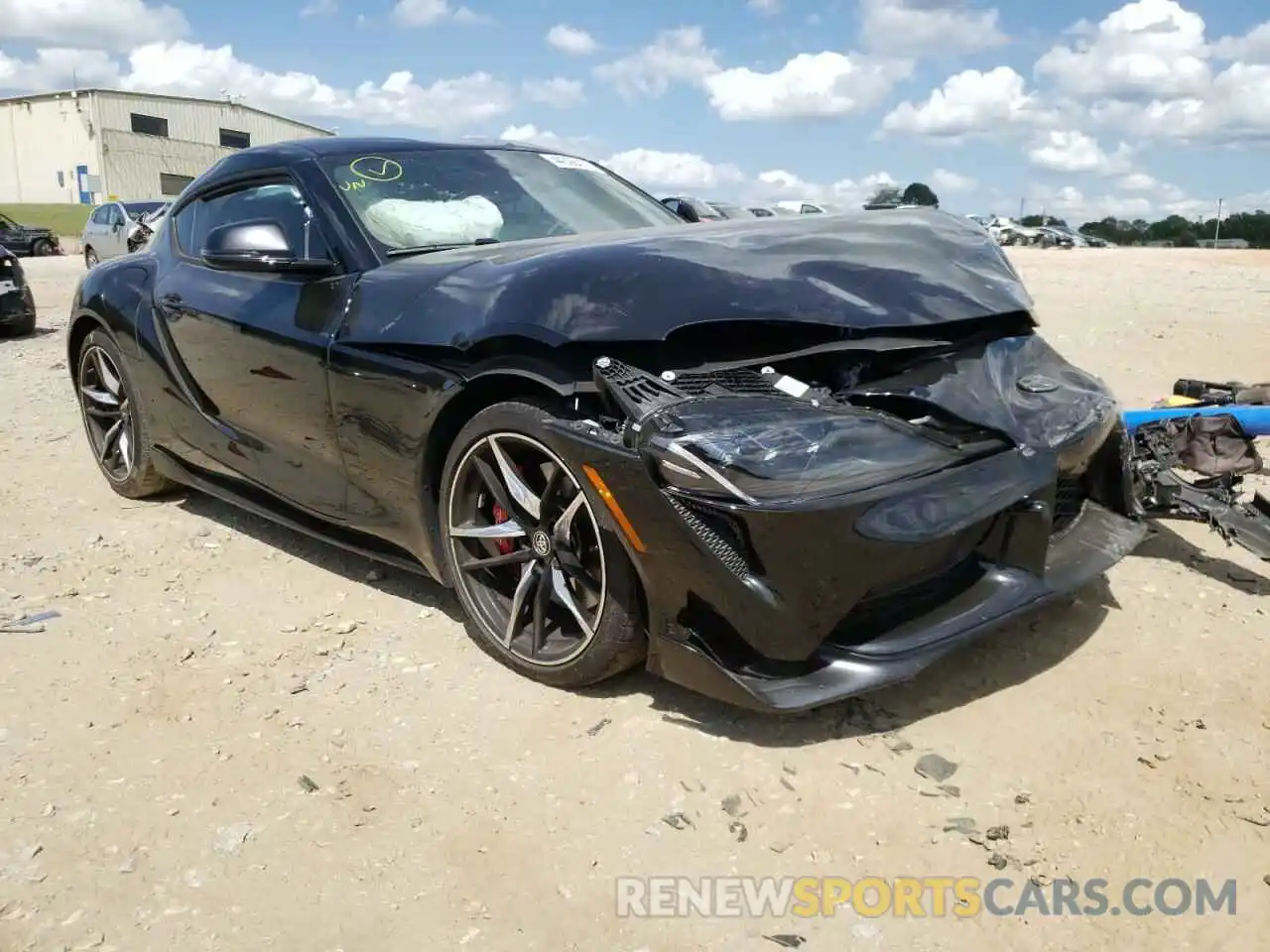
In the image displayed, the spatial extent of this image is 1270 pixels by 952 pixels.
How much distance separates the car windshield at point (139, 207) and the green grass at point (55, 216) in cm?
2330

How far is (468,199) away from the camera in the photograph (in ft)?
12.5

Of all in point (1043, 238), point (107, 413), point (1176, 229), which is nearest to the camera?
point (107, 413)

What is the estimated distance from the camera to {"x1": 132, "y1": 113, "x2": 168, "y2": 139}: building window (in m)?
58.5

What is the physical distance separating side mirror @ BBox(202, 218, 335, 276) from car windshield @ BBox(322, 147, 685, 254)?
0.24m

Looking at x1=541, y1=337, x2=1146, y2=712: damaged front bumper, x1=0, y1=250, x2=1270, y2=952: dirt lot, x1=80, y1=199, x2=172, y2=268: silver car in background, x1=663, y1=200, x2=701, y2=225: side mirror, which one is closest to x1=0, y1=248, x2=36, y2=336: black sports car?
x1=80, y1=199, x2=172, y2=268: silver car in background

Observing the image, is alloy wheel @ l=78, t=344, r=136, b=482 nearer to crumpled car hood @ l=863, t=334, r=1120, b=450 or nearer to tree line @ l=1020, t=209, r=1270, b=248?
crumpled car hood @ l=863, t=334, r=1120, b=450

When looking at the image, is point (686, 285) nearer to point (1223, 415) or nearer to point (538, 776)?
point (538, 776)

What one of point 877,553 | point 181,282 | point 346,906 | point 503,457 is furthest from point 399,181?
point 346,906

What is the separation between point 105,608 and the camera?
3.67 m

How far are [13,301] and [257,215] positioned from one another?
8.87 metres

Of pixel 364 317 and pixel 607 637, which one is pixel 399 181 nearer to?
pixel 364 317

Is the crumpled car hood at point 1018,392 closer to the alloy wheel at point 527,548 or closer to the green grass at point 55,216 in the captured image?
the alloy wheel at point 527,548

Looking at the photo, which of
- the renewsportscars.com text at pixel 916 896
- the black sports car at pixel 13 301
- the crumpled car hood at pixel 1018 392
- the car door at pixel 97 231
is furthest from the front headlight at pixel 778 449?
the car door at pixel 97 231

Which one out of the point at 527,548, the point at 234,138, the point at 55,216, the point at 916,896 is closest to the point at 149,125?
the point at 234,138
